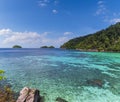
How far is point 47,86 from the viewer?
46.1 ft

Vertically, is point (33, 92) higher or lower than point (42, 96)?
higher

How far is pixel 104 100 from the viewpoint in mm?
10891

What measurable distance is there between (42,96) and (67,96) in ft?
7.08

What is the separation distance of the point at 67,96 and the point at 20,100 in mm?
4267

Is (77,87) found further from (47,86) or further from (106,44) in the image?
(106,44)

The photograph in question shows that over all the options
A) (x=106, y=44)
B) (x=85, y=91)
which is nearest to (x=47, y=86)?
(x=85, y=91)

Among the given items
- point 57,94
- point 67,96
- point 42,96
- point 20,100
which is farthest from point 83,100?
point 20,100

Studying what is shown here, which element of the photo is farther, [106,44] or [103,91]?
[106,44]

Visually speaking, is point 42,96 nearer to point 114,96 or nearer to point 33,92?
point 33,92

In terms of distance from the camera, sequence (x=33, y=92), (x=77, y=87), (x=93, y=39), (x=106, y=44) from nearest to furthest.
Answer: (x=33, y=92)
(x=77, y=87)
(x=106, y=44)
(x=93, y=39)

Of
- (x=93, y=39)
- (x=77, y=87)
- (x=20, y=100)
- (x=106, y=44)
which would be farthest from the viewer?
(x=93, y=39)

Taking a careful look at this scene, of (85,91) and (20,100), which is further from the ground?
(20,100)

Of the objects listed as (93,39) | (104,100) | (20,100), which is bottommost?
(104,100)

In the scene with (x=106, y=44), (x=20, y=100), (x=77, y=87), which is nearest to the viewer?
(x=20, y=100)
